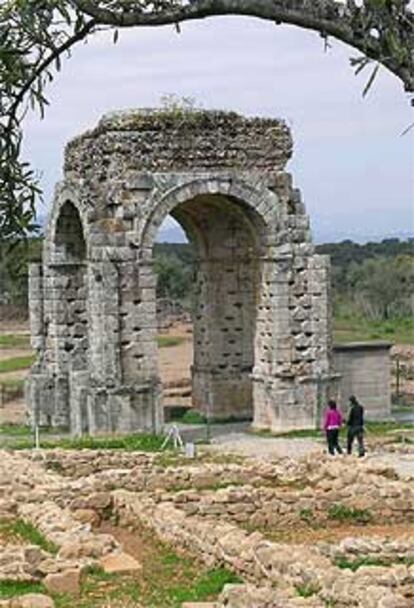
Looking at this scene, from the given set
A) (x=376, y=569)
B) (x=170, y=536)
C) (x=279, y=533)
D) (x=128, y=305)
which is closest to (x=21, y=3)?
(x=376, y=569)

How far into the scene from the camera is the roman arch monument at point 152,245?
27312 mm

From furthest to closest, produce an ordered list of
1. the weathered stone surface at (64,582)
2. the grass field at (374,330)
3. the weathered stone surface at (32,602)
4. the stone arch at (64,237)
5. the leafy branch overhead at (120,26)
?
the grass field at (374,330)
the stone arch at (64,237)
the weathered stone surface at (64,582)
the weathered stone surface at (32,602)
the leafy branch overhead at (120,26)

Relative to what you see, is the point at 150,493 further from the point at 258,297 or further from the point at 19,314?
the point at 19,314

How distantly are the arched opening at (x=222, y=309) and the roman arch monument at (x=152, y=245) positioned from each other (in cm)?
28

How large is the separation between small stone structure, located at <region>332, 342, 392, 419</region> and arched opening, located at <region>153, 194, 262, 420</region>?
6.65ft

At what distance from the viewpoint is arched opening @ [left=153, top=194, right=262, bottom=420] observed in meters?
30.9

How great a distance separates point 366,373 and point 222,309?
11.3 ft

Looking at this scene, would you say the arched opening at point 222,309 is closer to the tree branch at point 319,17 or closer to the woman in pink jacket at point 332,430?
the woman in pink jacket at point 332,430

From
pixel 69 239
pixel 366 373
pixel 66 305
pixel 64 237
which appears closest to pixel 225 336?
pixel 366 373

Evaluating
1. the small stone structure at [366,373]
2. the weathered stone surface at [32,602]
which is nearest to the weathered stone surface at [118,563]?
the weathered stone surface at [32,602]

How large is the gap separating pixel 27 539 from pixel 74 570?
3139 millimetres

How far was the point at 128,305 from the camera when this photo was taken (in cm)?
2736

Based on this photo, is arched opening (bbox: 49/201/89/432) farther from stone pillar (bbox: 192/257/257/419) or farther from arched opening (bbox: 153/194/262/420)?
stone pillar (bbox: 192/257/257/419)

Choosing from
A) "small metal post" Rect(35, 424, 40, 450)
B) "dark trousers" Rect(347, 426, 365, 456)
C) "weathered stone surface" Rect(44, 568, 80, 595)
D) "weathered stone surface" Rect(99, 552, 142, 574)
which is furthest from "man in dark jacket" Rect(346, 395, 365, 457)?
"weathered stone surface" Rect(44, 568, 80, 595)
